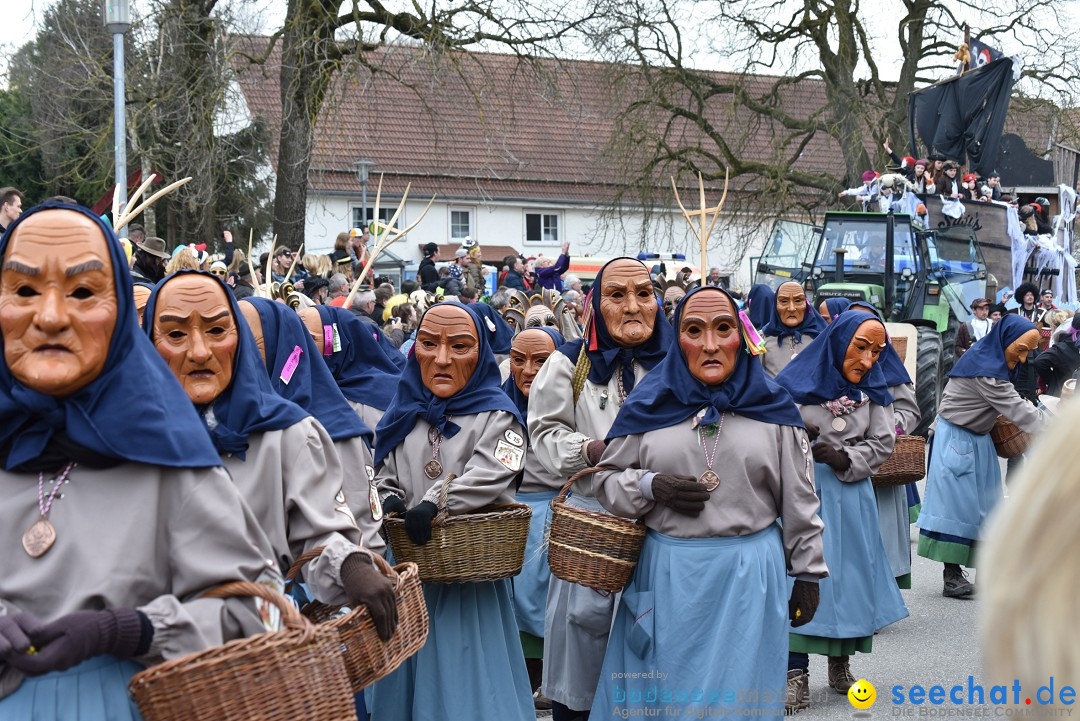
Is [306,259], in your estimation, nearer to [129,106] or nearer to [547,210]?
[129,106]

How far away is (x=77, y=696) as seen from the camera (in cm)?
286

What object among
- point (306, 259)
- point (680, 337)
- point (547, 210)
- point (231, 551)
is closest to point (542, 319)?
point (306, 259)

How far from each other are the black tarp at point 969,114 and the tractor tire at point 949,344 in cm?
681

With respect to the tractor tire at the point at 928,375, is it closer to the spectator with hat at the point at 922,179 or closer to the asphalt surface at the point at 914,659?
the spectator with hat at the point at 922,179

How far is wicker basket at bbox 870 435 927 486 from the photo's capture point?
25.5 feet

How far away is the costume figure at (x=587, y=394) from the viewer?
5.55 meters

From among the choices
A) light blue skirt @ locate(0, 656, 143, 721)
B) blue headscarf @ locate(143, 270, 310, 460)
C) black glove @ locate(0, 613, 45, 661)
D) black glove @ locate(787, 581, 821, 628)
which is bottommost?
black glove @ locate(787, 581, 821, 628)

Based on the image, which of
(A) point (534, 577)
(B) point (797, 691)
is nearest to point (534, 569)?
(A) point (534, 577)

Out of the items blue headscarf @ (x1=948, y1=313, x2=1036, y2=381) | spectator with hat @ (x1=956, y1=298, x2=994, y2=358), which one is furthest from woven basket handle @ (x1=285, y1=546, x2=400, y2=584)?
spectator with hat @ (x1=956, y1=298, x2=994, y2=358)

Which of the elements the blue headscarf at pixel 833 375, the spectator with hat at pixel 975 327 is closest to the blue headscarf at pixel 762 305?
the blue headscarf at pixel 833 375

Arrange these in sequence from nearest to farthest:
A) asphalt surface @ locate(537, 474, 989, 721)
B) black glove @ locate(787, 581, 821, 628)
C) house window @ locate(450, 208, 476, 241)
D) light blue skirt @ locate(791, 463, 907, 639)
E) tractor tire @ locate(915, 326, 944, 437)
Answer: black glove @ locate(787, 581, 821, 628) → asphalt surface @ locate(537, 474, 989, 721) → light blue skirt @ locate(791, 463, 907, 639) → tractor tire @ locate(915, 326, 944, 437) → house window @ locate(450, 208, 476, 241)

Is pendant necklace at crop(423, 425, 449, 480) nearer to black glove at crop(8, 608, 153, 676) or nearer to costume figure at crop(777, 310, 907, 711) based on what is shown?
costume figure at crop(777, 310, 907, 711)

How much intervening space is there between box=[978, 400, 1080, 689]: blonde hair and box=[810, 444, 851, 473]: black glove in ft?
17.8

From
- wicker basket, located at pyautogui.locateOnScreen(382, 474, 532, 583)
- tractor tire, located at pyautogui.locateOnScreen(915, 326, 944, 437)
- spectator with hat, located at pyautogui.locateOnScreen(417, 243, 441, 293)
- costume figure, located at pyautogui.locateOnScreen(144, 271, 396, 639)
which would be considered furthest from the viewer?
tractor tire, located at pyautogui.locateOnScreen(915, 326, 944, 437)
